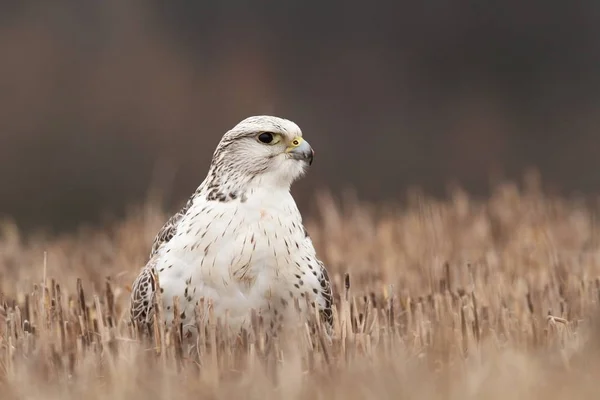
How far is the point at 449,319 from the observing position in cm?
430

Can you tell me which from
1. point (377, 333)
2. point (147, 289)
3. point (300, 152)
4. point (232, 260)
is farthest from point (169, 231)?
point (377, 333)

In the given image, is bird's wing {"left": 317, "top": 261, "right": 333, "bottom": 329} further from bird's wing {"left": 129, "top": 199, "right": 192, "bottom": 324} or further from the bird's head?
bird's wing {"left": 129, "top": 199, "right": 192, "bottom": 324}

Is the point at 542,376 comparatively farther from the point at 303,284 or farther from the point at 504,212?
the point at 504,212

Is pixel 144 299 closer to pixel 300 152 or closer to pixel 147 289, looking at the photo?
pixel 147 289

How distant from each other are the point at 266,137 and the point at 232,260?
23.3 inches

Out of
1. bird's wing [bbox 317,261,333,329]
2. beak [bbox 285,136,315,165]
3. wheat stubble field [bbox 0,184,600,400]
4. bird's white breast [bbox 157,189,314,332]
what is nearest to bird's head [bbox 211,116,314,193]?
beak [bbox 285,136,315,165]

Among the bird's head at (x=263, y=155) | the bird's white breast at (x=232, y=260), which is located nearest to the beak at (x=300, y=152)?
the bird's head at (x=263, y=155)

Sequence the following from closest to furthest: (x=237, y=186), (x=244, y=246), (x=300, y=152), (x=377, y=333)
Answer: (x=377, y=333) < (x=244, y=246) < (x=237, y=186) < (x=300, y=152)

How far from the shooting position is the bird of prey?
4.23 meters

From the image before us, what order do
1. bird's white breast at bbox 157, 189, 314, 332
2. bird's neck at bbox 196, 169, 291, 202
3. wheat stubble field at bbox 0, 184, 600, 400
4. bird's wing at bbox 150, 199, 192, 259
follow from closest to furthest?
wheat stubble field at bbox 0, 184, 600, 400 → bird's white breast at bbox 157, 189, 314, 332 → bird's neck at bbox 196, 169, 291, 202 → bird's wing at bbox 150, 199, 192, 259

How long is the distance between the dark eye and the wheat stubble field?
2.03 ft

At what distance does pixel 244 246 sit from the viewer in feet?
13.9

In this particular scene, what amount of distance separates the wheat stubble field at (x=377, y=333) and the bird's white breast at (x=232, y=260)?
0.14 metres

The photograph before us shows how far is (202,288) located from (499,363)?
1.35m
